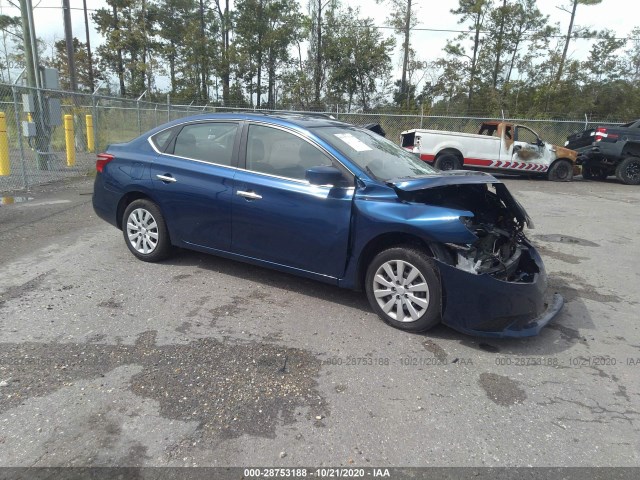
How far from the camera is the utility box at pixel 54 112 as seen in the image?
1144cm

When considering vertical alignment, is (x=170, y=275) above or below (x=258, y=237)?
below

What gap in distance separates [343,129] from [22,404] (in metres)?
3.50

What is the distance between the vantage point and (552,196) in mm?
11867

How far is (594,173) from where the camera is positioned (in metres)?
16.0

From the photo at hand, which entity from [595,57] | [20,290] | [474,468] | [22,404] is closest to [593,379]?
[474,468]

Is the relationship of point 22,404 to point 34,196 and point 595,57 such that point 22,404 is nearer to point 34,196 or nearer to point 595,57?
point 34,196

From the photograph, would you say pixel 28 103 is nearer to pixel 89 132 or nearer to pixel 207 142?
pixel 89 132

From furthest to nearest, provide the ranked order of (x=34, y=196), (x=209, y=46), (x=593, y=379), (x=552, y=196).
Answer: (x=209, y=46) → (x=552, y=196) → (x=34, y=196) → (x=593, y=379)

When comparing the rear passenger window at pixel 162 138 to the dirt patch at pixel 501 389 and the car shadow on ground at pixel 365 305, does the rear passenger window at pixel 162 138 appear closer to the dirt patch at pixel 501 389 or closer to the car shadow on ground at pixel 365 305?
the car shadow on ground at pixel 365 305

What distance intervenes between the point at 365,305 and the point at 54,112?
35.2 feet

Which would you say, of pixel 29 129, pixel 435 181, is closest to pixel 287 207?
pixel 435 181

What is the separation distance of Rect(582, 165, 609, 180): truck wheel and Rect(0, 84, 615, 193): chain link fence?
3619mm

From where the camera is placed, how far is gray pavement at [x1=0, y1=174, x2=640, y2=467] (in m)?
2.49

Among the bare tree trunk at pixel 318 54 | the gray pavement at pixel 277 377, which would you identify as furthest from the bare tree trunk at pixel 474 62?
the gray pavement at pixel 277 377
